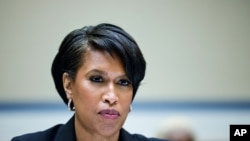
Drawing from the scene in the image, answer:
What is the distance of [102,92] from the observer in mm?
1312

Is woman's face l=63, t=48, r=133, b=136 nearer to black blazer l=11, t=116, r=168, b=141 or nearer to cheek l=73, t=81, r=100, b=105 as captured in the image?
cheek l=73, t=81, r=100, b=105

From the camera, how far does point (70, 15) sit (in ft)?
6.17

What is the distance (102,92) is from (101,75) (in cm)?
6

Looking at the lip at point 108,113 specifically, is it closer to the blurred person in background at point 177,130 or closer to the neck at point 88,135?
the neck at point 88,135

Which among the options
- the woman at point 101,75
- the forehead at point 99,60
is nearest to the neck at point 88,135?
the woman at point 101,75

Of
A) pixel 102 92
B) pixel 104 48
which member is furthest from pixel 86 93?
pixel 104 48

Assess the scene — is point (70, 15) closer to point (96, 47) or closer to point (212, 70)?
point (96, 47)

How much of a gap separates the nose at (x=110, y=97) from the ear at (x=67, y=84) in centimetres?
15

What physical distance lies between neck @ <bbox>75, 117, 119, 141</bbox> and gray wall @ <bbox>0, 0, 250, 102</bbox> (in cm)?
39

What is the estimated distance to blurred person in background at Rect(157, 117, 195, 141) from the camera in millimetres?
1771

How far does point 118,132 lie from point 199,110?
601mm

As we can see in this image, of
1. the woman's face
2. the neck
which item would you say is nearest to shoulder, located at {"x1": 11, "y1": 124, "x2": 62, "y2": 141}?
the neck

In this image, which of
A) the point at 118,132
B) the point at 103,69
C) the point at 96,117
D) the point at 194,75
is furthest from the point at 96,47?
the point at 194,75

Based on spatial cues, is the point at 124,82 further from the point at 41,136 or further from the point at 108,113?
the point at 41,136
